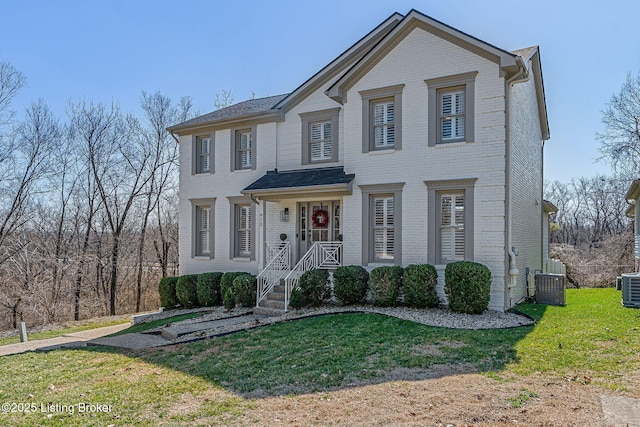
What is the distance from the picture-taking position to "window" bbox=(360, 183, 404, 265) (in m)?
13.0

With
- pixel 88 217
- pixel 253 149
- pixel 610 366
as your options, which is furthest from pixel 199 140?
pixel 610 366

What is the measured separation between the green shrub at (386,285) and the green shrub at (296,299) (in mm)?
1917

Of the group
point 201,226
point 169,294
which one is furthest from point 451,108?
point 169,294

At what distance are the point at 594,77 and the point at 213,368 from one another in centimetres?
1656

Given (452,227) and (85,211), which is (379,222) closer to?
(452,227)

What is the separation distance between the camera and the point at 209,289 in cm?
1559

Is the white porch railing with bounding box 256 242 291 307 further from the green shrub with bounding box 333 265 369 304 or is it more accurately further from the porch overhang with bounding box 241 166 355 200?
the green shrub with bounding box 333 265 369 304

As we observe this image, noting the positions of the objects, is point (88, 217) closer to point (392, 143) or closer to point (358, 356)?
point (392, 143)

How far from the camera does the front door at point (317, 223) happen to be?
48.0ft

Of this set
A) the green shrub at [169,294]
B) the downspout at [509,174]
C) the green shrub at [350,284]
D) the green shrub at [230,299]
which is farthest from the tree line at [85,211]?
the downspout at [509,174]

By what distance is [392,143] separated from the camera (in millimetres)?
13133

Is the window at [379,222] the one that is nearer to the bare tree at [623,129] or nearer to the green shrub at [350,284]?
the green shrub at [350,284]

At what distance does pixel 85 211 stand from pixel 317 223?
16616 mm

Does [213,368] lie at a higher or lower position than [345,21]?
lower
